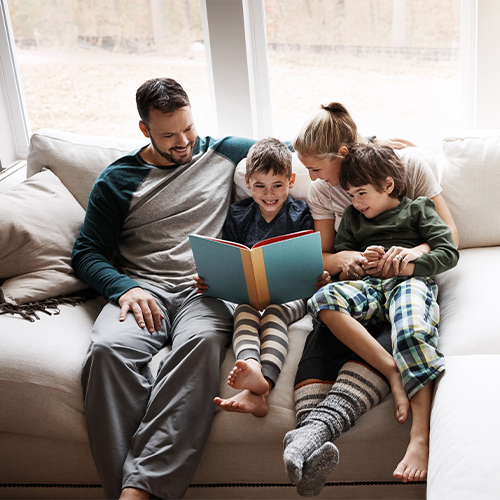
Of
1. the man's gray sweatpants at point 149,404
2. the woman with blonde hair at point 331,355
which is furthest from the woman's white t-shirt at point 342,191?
the man's gray sweatpants at point 149,404

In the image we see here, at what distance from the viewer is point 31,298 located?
1.73m

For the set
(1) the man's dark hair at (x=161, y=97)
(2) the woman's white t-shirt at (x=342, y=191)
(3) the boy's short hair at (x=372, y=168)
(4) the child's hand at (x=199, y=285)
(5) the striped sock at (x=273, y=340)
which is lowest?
(5) the striped sock at (x=273, y=340)

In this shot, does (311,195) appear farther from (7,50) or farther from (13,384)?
(7,50)

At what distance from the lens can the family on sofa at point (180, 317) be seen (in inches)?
51.9

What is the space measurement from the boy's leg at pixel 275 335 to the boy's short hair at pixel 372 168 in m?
0.43

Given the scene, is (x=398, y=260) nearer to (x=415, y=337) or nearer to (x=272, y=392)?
(x=415, y=337)

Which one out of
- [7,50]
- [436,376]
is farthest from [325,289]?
[7,50]

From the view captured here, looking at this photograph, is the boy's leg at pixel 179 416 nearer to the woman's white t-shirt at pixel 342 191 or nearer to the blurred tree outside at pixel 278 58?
the woman's white t-shirt at pixel 342 191

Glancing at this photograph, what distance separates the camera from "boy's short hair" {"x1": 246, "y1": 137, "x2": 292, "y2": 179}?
1722mm

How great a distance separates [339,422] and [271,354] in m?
0.29

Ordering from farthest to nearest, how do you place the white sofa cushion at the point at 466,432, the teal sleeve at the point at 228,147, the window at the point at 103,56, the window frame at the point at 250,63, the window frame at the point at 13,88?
the window frame at the point at 13,88, the window at the point at 103,56, the window frame at the point at 250,63, the teal sleeve at the point at 228,147, the white sofa cushion at the point at 466,432

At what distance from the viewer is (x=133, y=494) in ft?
4.19

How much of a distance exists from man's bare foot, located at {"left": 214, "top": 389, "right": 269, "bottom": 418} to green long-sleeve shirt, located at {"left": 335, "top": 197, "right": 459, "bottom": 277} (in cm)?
57

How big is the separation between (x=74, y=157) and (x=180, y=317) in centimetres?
85
